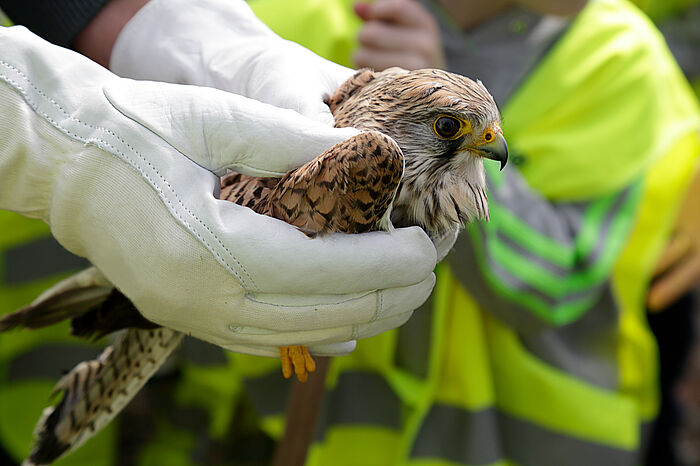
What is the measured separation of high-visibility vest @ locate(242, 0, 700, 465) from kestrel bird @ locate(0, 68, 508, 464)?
0.90 meters

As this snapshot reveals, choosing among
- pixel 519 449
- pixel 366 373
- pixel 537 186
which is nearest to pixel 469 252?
pixel 537 186

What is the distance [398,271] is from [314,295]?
13 centimetres

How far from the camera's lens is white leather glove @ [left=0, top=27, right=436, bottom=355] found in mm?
982

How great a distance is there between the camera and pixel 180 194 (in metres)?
0.99

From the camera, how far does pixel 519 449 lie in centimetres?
213

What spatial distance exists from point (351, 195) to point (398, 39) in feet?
3.72

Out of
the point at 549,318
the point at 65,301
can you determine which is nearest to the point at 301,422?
the point at 65,301

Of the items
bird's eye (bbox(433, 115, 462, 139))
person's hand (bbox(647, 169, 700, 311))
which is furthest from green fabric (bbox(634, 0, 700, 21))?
bird's eye (bbox(433, 115, 462, 139))

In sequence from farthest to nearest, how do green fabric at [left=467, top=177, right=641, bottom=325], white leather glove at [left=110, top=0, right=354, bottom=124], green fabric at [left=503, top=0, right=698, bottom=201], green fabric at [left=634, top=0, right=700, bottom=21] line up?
green fabric at [left=634, top=0, right=700, bottom=21]
green fabric at [left=503, top=0, right=698, bottom=201]
green fabric at [left=467, top=177, right=641, bottom=325]
white leather glove at [left=110, top=0, right=354, bottom=124]

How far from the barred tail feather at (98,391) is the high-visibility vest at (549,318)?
916 mm

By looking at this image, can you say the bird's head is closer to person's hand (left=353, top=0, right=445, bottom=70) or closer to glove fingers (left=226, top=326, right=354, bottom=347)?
glove fingers (left=226, top=326, right=354, bottom=347)

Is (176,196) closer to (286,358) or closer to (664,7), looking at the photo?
(286,358)

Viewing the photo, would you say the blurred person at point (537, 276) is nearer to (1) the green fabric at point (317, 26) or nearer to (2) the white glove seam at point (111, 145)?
(1) the green fabric at point (317, 26)

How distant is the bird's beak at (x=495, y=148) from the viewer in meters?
1.06
